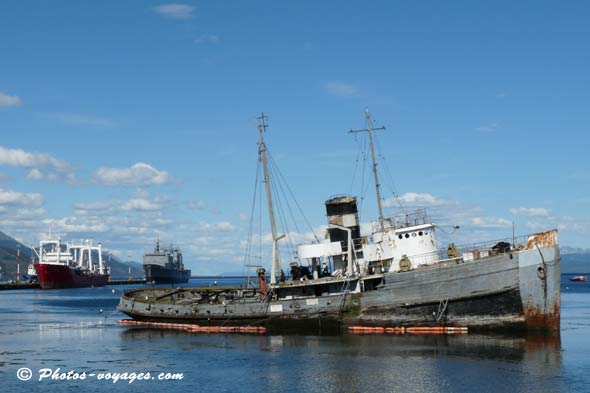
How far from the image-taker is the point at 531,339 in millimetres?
39562

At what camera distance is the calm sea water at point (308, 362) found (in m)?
30.0

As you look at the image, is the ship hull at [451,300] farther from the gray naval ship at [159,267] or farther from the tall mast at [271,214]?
the gray naval ship at [159,267]

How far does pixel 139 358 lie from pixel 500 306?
21.1 metres

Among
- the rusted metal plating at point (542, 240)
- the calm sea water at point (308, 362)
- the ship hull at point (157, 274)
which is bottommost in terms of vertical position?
the calm sea water at point (308, 362)

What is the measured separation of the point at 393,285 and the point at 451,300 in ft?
12.1

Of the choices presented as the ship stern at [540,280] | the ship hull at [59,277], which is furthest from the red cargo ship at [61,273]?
the ship stern at [540,280]

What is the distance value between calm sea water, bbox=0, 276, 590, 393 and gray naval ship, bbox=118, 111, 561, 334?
1545 millimetres

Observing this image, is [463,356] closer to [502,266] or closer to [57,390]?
[502,266]

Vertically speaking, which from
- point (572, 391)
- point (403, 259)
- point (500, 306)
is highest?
point (403, 259)

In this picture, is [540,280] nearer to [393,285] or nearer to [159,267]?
[393,285]

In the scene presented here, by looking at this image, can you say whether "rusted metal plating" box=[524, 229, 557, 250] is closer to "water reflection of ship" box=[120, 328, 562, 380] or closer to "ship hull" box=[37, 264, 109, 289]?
"water reflection of ship" box=[120, 328, 562, 380]

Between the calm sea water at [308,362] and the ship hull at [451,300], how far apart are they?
1.35 metres

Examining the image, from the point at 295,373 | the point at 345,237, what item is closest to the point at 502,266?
the point at 345,237

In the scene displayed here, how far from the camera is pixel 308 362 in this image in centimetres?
3525
